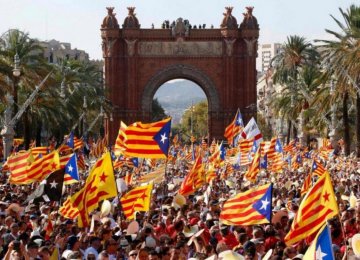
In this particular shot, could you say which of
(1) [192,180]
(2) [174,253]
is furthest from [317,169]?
(2) [174,253]

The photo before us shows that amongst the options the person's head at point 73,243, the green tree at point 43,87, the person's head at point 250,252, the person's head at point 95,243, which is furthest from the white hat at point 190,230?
the green tree at point 43,87

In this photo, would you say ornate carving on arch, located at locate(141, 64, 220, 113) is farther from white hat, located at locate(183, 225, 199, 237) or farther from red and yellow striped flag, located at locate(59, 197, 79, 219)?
white hat, located at locate(183, 225, 199, 237)

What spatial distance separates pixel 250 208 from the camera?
15.9m

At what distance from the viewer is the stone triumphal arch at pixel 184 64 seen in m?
87.3

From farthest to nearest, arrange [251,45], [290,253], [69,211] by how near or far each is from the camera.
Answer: [251,45]
[69,211]
[290,253]

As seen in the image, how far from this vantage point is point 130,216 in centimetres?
1948

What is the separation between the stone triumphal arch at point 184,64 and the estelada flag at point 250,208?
71.0 metres

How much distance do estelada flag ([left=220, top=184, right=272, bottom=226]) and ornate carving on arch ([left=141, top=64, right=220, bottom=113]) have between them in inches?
2788

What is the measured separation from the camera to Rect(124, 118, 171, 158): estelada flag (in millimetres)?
22328

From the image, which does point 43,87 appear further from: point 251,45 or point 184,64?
point 251,45

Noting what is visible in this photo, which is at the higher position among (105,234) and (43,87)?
(43,87)

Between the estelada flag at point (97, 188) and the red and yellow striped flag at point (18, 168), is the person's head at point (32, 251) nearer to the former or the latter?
the estelada flag at point (97, 188)

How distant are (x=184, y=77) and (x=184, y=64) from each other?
1.45 m

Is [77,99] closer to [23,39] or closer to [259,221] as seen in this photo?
[23,39]
